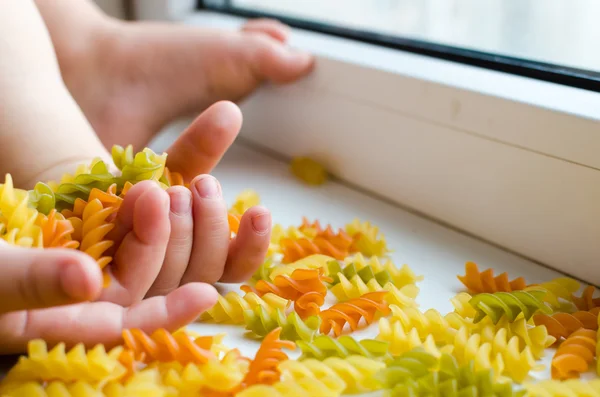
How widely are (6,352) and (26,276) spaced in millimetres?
123

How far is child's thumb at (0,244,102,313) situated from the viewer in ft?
1.57

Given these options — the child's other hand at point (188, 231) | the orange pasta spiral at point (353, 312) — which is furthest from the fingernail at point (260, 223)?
the orange pasta spiral at point (353, 312)

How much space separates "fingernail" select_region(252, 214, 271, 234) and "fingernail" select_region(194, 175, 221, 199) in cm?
5

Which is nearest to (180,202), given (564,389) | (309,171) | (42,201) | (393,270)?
(42,201)

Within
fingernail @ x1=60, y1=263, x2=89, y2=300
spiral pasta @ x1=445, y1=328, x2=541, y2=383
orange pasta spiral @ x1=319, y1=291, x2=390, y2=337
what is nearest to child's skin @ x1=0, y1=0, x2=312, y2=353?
fingernail @ x1=60, y1=263, x2=89, y2=300

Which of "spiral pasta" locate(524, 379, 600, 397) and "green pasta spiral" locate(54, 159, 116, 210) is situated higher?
"green pasta spiral" locate(54, 159, 116, 210)

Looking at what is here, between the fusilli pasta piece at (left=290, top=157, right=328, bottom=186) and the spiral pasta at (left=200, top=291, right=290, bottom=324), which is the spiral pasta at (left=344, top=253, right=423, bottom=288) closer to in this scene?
the spiral pasta at (left=200, top=291, right=290, bottom=324)

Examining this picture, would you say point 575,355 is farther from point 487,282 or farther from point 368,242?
point 368,242

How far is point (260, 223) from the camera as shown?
705mm

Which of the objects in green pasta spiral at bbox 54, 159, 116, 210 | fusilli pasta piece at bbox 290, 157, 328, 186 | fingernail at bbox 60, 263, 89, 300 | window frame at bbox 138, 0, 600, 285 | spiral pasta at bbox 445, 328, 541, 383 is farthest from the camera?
fusilli pasta piece at bbox 290, 157, 328, 186

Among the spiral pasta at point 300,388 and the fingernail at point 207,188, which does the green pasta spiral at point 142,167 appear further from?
the spiral pasta at point 300,388

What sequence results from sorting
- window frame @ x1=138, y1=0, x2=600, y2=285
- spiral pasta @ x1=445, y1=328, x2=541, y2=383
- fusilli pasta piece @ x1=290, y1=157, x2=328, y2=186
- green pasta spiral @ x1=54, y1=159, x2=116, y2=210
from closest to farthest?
1. spiral pasta @ x1=445, y1=328, x2=541, y2=383
2. green pasta spiral @ x1=54, y1=159, x2=116, y2=210
3. window frame @ x1=138, y1=0, x2=600, y2=285
4. fusilli pasta piece @ x1=290, y1=157, x2=328, y2=186

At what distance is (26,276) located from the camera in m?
0.50

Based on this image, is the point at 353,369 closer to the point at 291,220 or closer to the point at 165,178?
the point at 165,178
